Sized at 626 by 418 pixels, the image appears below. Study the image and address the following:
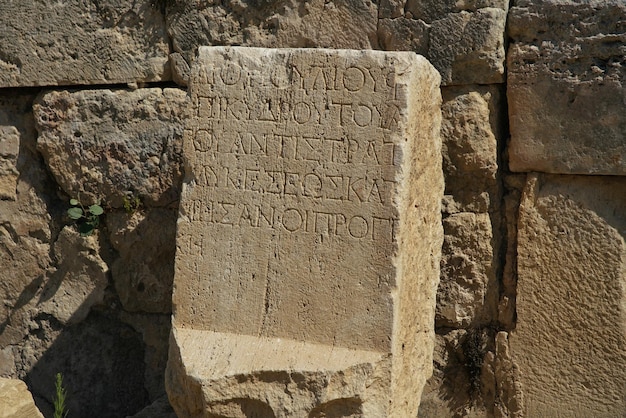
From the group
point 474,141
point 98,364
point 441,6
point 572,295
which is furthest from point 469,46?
point 98,364

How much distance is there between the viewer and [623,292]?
161 inches

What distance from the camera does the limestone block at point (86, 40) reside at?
4480 millimetres

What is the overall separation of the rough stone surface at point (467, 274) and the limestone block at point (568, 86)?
38 centimetres

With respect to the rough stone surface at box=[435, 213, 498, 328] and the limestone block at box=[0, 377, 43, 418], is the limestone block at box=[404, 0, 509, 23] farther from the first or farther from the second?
the limestone block at box=[0, 377, 43, 418]

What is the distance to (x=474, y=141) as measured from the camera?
4.20 meters

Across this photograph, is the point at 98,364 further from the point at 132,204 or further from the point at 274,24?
the point at 274,24

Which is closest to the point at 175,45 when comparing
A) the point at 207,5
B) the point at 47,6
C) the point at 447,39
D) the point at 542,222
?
the point at 207,5

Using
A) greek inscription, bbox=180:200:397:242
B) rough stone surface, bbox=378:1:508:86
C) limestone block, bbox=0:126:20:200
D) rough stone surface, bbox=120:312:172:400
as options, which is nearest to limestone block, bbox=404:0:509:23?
rough stone surface, bbox=378:1:508:86

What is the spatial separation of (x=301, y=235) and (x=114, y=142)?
1375mm

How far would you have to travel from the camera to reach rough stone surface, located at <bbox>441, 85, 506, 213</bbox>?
165 inches

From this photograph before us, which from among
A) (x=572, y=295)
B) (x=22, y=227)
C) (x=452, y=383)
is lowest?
(x=452, y=383)

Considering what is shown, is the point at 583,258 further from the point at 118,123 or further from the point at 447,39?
the point at 118,123

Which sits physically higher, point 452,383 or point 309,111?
point 309,111

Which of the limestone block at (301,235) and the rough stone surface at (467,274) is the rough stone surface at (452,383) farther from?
the limestone block at (301,235)
